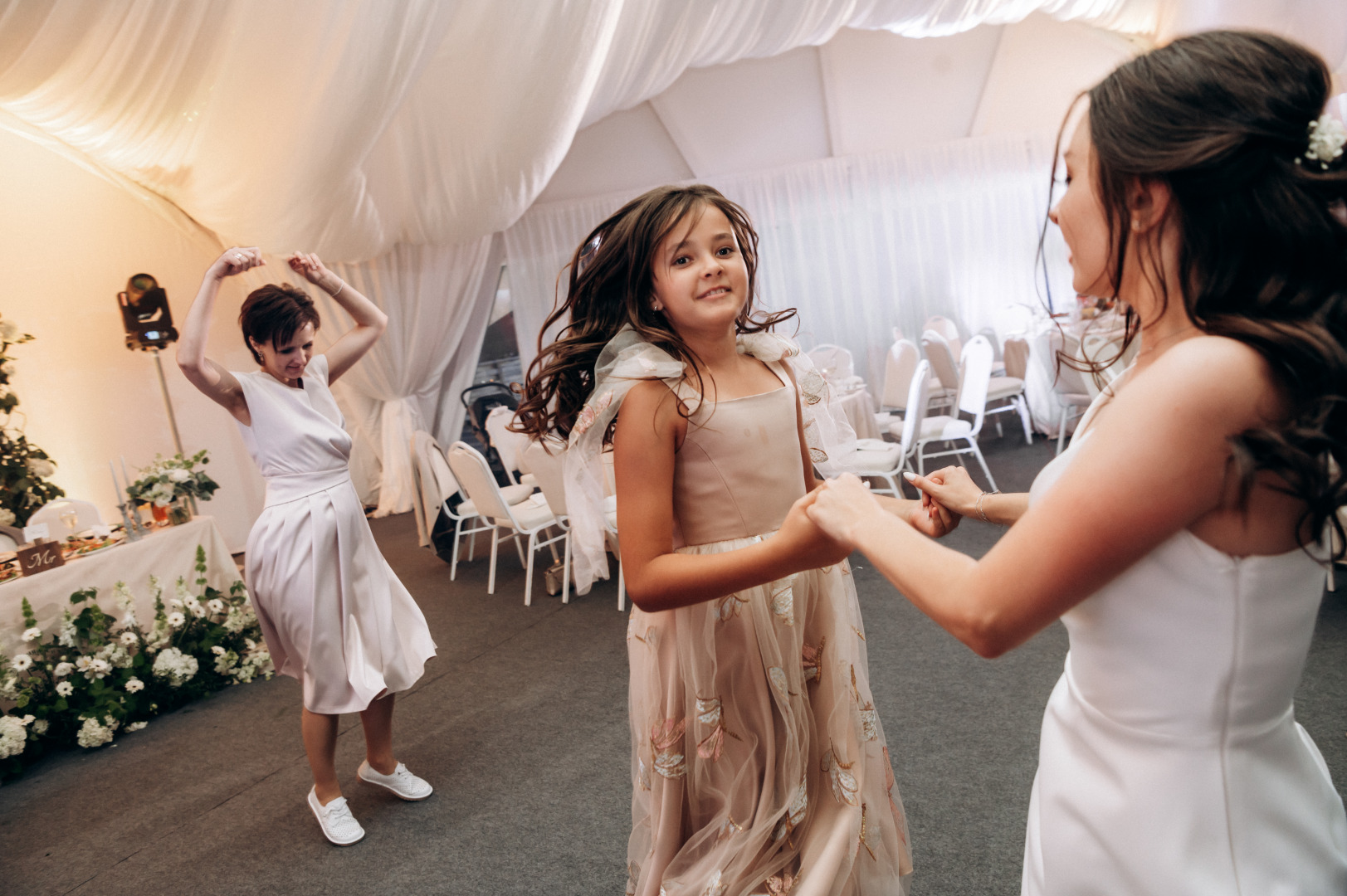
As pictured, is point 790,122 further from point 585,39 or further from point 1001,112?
point 585,39

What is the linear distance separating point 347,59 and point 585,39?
115 cm

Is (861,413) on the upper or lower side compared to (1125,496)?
lower

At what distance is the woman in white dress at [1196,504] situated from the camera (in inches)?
27.8

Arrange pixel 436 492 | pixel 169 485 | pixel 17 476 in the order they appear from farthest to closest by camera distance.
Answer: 1. pixel 436 492
2. pixel 17 476
3. pixel 169 485

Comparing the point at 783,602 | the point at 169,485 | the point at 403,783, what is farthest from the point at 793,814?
the point at 169,485

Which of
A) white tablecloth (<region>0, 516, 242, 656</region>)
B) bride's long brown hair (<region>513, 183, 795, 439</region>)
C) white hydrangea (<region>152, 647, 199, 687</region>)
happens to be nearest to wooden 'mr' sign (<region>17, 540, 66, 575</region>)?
white tablecloth (<region>0, 516, 242, 656</region>)

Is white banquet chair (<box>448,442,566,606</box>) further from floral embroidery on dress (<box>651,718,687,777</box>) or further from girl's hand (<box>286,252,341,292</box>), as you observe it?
floral embroidery on dress (<box>651,718,687,777</box>)

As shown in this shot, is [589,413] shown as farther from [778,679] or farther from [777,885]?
[777,885]

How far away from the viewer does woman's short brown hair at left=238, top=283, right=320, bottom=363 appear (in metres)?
2.51

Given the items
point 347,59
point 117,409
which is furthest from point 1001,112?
point 117,409

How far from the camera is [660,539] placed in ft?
4.22

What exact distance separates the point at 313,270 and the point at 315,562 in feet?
2.84

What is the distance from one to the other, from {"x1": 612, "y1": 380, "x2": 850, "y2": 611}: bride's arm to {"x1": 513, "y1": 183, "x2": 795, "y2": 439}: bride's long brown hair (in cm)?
10

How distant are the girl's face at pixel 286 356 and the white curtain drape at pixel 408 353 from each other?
16.9 ft
